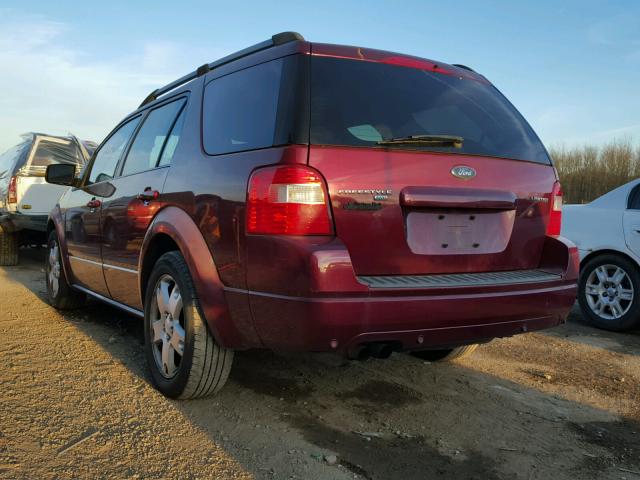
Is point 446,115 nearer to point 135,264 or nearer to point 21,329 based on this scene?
point 135,264

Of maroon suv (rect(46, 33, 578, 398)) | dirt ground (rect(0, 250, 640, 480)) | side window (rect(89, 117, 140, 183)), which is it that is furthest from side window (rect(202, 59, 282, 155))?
side window (rect(89, 117, 140, 183))

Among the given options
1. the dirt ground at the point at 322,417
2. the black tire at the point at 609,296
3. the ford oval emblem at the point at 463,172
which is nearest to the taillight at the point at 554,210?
the ford oval emblem at the point at 463,172

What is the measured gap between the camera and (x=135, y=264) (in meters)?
Answer: 3.65

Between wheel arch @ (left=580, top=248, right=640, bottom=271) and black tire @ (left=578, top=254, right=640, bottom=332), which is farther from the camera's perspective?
wheel arch @ (left=580, top=248, right=640, bottom=271)

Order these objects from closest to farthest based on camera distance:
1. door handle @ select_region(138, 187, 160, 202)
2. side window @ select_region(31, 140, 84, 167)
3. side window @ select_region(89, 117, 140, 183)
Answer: door handle @ select_region(138, 187, 160, 202) → side window @ select_region(89, 117, 140, 183) → side window @ select_region(31, 140, 84, 167)

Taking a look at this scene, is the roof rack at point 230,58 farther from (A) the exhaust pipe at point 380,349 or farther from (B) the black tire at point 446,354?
(B) the black tire at point 446,354

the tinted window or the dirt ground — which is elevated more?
the tinted window

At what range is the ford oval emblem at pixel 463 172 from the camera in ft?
8.93

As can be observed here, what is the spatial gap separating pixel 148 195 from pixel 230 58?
974 mm

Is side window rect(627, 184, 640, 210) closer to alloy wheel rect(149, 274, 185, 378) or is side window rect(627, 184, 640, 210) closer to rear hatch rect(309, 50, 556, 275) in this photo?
rear hatch rect(309, 50, 556, 275)

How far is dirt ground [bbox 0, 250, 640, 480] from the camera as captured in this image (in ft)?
8.12

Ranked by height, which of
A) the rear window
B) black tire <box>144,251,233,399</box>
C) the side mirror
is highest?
the rear window

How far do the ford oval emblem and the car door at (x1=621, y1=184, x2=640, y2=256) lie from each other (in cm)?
339

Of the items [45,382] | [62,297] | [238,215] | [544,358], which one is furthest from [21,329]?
[544,358]
